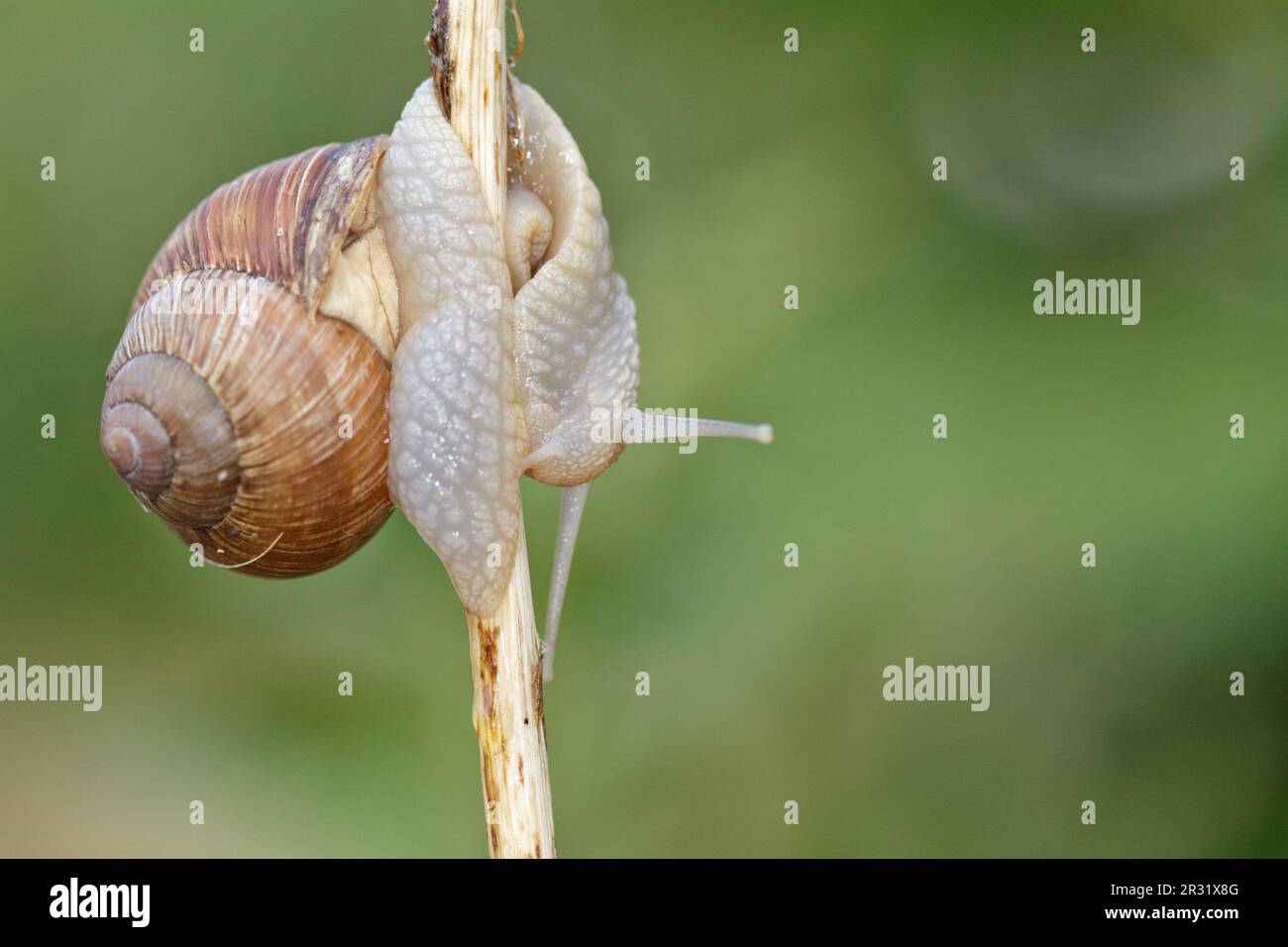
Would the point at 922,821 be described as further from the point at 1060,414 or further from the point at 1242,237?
the point at 1242,237

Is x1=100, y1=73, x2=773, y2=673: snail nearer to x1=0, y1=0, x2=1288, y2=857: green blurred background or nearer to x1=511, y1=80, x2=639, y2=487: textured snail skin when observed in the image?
x1=511, y1=80, x2=639, y2=487: textured snail skin

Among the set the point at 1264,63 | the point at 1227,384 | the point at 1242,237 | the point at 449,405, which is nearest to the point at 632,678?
the point at 449,405

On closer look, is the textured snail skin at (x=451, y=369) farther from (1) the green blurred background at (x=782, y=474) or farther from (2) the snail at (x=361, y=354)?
(1) the green blurred background at (x=782, y=474)

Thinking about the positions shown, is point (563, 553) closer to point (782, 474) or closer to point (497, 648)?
point (497, 648)

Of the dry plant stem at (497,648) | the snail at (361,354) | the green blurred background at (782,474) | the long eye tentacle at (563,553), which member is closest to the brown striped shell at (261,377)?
the snail at (361,354)

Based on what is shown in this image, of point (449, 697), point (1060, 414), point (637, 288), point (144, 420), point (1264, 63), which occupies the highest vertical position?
point (1264, 63)

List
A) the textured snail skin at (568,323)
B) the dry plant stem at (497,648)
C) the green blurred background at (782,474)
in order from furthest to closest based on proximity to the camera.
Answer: the green blurred background at (782,474) → the textured snail skin at (568,323) → the dry plant stem at (497,648)

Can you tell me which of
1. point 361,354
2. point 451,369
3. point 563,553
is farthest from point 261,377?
point 563,553
